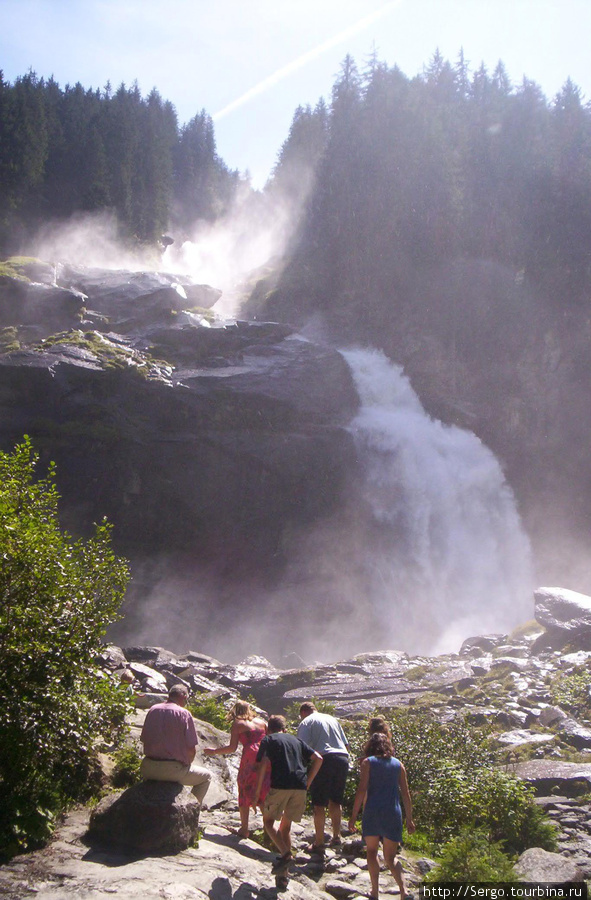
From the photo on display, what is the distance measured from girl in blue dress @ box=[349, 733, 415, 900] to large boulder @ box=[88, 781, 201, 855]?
1.76 meters

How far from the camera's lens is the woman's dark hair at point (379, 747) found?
6.77 m

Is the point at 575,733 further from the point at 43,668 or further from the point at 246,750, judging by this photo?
the point at 43,668

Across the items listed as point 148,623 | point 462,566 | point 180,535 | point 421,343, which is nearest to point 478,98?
point 421,343

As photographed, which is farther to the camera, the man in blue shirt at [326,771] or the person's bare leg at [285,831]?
the man in blue shirt at [326,771]

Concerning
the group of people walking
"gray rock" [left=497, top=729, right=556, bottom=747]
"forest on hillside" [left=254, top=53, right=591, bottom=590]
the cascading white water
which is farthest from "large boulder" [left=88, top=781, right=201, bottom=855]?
"forest on hillside" [left=254, top=53, right=591, bottom=590]

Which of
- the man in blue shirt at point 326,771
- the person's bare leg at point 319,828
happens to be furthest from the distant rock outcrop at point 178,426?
the person's bare leg at point 319,828

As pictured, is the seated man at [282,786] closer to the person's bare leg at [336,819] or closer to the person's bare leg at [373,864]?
the person's bare leg at [373,864]

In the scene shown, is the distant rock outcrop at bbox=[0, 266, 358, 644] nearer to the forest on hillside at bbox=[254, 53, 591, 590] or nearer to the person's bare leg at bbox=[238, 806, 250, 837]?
the forest on hillside at bbox=[254, 53, 591, 590]

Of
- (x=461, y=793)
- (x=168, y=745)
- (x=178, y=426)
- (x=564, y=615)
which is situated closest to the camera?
(x=168, y=745)

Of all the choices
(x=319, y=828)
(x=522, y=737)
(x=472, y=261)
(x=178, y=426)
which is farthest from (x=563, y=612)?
(x=472, y=261)

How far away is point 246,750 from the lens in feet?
25.1

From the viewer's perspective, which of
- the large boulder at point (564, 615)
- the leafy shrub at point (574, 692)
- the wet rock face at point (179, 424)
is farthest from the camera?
the wet rock face at point (179, 424)

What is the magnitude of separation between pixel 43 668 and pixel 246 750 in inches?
99.2

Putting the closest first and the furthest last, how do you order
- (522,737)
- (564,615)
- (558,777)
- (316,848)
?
(316,848) → (558,777) → (522,737) → (564,615)
